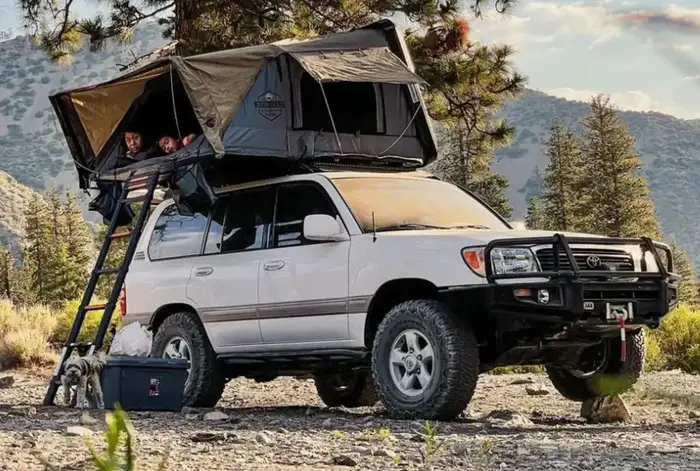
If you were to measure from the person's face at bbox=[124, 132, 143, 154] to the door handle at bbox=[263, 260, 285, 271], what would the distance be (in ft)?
10.1

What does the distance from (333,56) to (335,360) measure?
113 inches

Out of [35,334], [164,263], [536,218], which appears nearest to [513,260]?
[164,263]

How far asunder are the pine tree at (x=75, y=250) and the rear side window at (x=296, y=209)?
4151cm

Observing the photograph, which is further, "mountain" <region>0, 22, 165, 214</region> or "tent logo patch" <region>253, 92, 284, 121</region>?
"mountain" <region>0, 22, 165, 214</region>

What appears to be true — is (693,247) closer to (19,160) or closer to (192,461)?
(19,160)

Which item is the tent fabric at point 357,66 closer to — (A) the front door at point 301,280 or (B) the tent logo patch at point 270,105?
(B) the tent logo patch at point 270,105

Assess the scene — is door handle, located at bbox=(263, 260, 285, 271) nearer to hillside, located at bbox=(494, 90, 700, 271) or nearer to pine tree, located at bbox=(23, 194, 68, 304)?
pine tree, located at bbox=(23, 194, 68, 304)

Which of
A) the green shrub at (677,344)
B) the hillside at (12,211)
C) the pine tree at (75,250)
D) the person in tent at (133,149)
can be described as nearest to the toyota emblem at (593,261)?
the person in tent at (133,149)

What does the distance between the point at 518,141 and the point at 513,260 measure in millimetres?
152520

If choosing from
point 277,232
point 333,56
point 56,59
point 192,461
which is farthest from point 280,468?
point 56,59

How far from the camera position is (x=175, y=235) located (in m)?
9.50

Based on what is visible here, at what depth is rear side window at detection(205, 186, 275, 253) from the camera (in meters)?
8.66

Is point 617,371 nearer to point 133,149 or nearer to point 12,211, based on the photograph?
point 133,149

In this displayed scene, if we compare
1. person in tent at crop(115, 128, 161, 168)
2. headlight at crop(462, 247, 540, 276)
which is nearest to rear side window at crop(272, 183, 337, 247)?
headlight at crop(462, 247, 540, 276)
